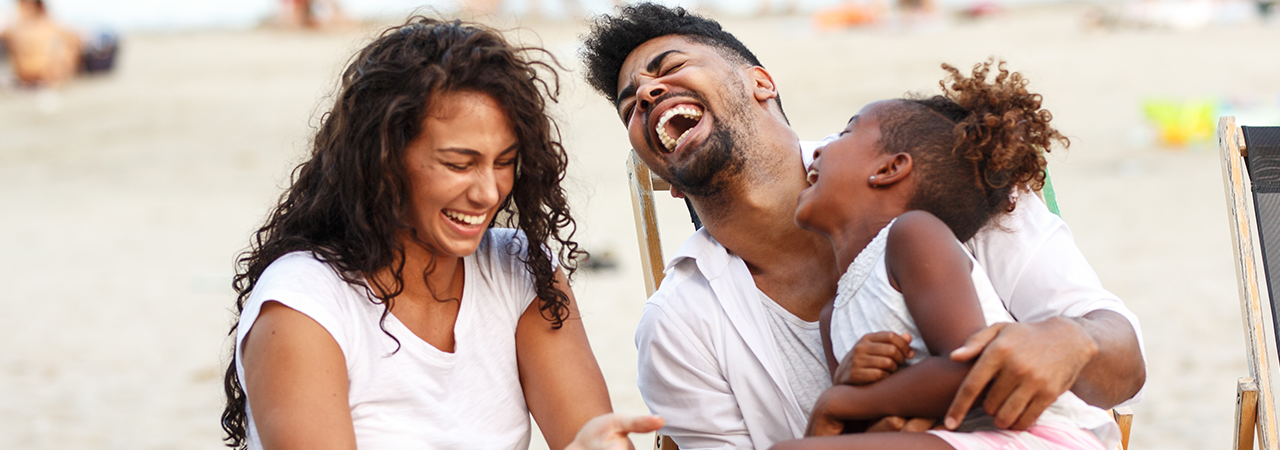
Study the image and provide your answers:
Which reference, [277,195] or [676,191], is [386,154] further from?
[277,195]

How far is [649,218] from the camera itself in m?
3.02

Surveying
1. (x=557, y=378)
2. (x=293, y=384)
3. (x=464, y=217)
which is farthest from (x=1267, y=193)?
(x=293, y=384)

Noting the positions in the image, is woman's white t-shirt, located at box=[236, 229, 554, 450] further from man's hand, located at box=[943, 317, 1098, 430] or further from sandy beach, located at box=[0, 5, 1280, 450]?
man's hand, located at box=[943, 317, 1098, 430]

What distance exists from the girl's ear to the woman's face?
→ 762 millimetres

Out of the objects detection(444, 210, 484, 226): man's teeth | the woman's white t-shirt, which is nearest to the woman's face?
detection(444, 210, 484, 226): man's teeth

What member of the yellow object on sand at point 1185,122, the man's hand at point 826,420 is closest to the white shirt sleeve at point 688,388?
the man's hand at point 826,420

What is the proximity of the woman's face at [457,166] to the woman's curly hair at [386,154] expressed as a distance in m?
0.02

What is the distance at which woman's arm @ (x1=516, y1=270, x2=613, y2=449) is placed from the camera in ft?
7.55

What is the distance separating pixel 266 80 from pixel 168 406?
16399 millimetres

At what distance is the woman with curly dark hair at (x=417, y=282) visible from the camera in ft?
6.51

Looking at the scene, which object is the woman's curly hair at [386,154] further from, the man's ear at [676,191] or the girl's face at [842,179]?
the girl's face at [842,179]

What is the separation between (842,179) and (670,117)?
2.03ft

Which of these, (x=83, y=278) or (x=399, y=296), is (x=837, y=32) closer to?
(x=83, y=278)

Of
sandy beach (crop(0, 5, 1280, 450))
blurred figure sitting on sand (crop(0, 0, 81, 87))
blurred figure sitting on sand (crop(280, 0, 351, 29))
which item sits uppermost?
blurred figure sitting on sand (crop(280, 0, 351, 29))
